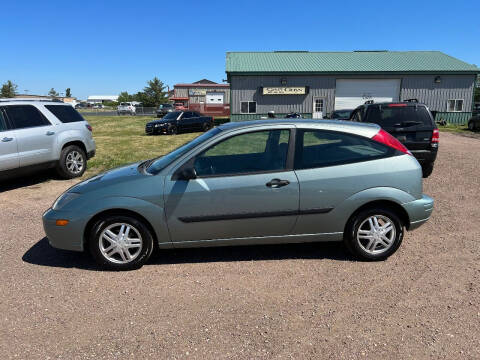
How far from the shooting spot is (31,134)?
7.13 meters

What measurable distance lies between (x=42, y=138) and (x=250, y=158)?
213 inches

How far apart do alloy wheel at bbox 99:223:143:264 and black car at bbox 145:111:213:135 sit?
1652 cm

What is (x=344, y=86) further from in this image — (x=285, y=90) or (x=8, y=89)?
(x=8, y=89)

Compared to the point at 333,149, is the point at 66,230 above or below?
below

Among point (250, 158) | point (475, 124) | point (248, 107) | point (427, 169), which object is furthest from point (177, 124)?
point (475, 124)

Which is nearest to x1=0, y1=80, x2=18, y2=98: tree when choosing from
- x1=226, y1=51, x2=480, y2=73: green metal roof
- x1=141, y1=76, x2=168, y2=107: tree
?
x1=141, y1=76, x2=168, y2=107: tree

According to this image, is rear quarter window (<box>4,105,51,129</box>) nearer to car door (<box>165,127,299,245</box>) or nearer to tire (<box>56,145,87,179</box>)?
tire (<box>56,145,87,179</box>)

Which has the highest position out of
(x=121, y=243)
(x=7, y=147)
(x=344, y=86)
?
(x=344, y=86)

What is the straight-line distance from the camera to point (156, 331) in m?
2.79

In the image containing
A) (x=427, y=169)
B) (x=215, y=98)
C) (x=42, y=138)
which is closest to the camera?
(x=42, y=138)

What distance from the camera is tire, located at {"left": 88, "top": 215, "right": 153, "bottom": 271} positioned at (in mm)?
3656

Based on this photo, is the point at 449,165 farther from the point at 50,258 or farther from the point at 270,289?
the point at 50,258

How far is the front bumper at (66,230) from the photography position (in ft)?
12.0

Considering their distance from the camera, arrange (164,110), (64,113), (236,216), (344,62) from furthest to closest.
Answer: (164,110) → (344,62) → (64,113) → (236,216)
